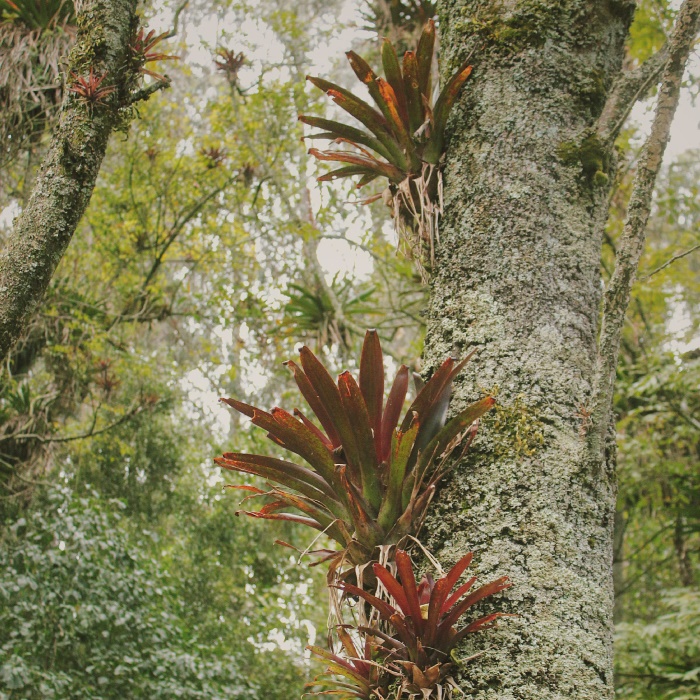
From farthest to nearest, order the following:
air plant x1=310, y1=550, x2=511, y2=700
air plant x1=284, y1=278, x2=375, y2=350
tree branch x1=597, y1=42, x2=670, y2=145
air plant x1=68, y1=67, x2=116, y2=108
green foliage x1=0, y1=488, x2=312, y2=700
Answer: air plant x1=284, y1=278, x2=375, y2=350 < green foliage x1=0, y1=488, x2=312, y2=700 < air plant x1=68, y1=67, x2=116, y2=108 < tree branch x1=597, y1=42, x2=670, y2=145 < air plant x1=310, y1=550, x2=511, y2=700

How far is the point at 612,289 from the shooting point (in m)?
1.41

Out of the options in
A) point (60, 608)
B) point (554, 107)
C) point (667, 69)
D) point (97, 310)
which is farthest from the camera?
point (97, 310)

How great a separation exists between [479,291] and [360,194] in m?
6.37

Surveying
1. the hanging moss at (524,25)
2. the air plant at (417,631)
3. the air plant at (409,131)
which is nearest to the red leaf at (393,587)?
the air plant at (417,631)

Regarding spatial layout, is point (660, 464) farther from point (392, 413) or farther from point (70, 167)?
point (70, 167)

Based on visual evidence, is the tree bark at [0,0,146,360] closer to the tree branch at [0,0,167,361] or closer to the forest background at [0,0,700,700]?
the tree branch at [0,0,167,361]

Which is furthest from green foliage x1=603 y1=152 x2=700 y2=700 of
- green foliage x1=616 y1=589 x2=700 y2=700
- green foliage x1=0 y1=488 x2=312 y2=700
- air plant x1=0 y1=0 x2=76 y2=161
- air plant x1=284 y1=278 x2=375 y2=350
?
air plant x1=0 y1=0 x2=76 y2=161

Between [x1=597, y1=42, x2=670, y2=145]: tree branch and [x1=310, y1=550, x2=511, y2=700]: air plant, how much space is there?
1.15 m

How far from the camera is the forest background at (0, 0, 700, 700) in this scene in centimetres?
446

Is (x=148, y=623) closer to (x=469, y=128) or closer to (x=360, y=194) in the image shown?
(x=469, y=128)

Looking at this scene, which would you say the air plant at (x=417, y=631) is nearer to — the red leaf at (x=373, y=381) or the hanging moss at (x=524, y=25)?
the red leaf at (x=373, y=381)

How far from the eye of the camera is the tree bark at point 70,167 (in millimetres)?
1680

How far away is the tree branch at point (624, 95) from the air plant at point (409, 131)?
1.25 ft

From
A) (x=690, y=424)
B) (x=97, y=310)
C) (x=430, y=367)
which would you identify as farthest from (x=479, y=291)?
(x=97, y=310)
